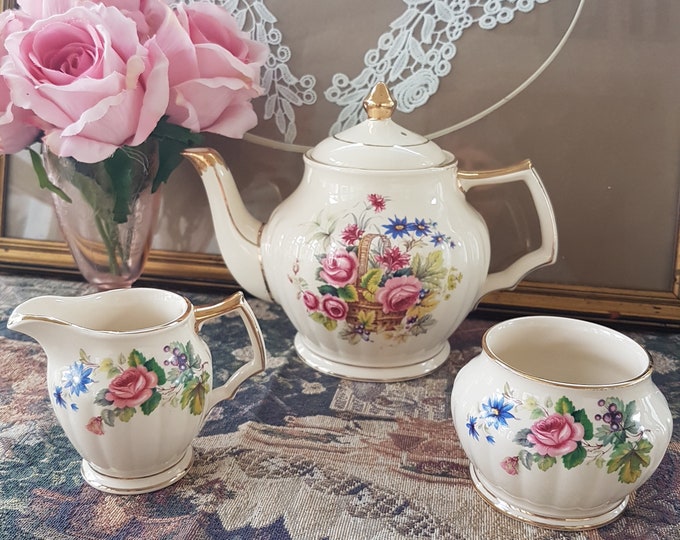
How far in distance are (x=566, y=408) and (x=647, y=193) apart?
36 centimetres

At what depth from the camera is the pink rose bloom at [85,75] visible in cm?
56

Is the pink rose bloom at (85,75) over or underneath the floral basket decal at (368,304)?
over

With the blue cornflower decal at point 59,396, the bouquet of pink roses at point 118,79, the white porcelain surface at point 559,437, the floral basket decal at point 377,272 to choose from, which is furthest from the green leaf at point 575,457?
the bouquet of pink roses at point 118,79

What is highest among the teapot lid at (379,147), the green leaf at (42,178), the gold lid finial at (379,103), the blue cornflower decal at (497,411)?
the gold lid finial at (379,103)

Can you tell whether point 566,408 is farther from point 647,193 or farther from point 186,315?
point 647,193

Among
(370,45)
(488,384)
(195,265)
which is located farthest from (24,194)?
(488,384)

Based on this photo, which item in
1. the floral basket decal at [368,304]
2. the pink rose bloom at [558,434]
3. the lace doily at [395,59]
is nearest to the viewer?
the pink rose bloom at [558,434]

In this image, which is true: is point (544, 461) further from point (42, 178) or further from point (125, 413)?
point (42, 178)

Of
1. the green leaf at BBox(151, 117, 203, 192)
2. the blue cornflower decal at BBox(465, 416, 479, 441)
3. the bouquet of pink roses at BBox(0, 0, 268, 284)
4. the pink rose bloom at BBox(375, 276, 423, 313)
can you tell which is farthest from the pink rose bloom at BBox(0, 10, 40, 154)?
the blue cornflower decal at BBox(465, 416, 479, 441)

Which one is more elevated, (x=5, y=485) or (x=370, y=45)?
(x=370, y=45)

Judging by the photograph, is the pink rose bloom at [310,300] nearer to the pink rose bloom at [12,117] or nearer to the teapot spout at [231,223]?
the teapot spout at [231,223]

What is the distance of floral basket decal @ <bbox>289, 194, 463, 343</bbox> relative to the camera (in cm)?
56

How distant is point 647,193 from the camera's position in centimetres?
68

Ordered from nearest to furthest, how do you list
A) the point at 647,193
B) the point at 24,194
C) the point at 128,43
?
the point at 128,43
the point at 647,193
the point at 24,194
